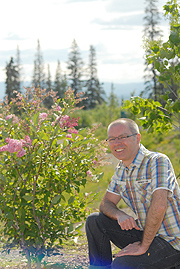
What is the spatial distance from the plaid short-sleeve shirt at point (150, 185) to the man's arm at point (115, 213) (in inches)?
3.5

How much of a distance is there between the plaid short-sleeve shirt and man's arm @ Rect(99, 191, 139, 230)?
0.29 feet

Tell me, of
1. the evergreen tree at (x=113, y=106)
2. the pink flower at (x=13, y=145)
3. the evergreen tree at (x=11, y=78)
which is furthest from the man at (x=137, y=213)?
the evergreen tree at (x=11, y=78)

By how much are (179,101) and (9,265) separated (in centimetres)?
222

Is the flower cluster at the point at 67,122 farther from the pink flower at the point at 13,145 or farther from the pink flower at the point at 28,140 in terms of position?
the pink flower at the point at 13,145

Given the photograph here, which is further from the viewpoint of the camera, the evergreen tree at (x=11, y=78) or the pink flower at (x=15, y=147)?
the evergreen tree at (x=11, y=78)

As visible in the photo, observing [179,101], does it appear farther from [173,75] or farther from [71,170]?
[71,170]

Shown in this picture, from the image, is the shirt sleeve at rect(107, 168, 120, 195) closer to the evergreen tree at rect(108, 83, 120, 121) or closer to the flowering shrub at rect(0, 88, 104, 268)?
the flowering shrub at rect(0, 88, 104, 268)

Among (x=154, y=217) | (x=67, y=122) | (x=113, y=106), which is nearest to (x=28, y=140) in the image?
(x=67, y=122)

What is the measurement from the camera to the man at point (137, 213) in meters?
2.29

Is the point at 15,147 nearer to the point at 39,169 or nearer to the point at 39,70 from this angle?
the point at 39,169

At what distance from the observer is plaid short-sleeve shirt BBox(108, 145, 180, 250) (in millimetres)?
2324

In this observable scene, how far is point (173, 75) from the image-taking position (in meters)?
3.29

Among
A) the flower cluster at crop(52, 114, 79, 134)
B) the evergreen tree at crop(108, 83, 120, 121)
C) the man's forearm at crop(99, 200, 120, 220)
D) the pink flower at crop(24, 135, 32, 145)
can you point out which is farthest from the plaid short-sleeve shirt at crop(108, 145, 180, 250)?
the evergreen tree at crop(108, 83, 120, 121)

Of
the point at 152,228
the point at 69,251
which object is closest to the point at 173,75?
the point at 152,228
